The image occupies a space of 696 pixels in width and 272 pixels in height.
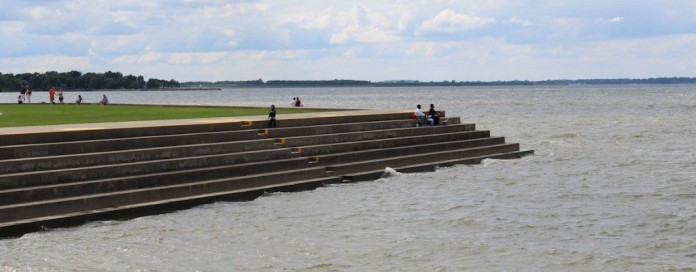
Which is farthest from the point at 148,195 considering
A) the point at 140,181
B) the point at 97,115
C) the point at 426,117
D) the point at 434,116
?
the point at 434,116

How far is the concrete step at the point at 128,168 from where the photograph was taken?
2389cm

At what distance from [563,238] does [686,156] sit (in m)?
23.7

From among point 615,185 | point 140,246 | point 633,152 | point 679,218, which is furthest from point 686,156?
point 140,246

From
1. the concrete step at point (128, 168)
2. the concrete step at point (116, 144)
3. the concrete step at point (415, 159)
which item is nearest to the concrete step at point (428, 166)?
the concrete step at point (415, 159)

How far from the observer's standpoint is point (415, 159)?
3566 centimetres

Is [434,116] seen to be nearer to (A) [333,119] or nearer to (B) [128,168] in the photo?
(A) [333,119]

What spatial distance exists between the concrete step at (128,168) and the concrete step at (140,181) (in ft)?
0.79

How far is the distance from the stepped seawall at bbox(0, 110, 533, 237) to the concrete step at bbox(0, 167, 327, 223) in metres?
0.02

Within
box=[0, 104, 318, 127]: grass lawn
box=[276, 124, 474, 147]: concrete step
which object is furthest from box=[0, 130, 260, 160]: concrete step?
box=[0, 104, 318, 127]: grass lawn

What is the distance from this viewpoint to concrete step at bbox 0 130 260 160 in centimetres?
2511

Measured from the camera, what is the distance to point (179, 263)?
796 inches

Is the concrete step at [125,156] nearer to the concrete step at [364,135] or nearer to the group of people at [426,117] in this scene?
the concrete step at [364,135]

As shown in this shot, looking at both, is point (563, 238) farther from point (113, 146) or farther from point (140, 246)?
point (113, 146)

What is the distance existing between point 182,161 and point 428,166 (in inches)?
431
